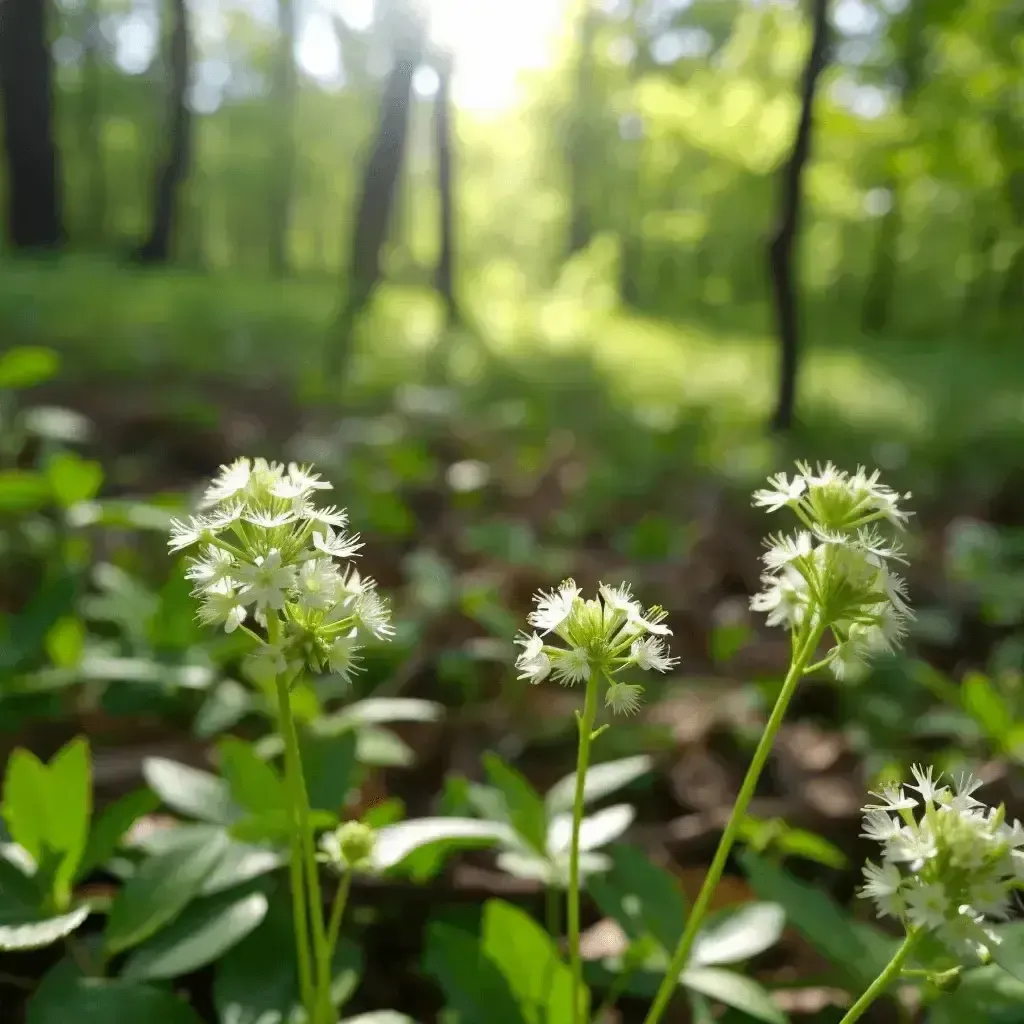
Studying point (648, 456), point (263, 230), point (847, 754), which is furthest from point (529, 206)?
point (847, 754)

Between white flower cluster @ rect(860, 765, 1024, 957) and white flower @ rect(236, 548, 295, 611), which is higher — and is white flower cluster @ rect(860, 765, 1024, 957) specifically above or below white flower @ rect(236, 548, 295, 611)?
below

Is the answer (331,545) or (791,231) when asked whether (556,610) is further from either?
(791,231)

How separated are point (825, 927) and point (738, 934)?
0.33 feet

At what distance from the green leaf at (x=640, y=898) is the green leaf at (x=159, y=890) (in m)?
0.46

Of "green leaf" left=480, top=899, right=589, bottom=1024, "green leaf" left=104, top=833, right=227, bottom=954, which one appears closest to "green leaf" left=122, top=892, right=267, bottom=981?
"green leaf" left=104, top=833, right=227, bottom=954

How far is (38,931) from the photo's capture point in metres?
0.88

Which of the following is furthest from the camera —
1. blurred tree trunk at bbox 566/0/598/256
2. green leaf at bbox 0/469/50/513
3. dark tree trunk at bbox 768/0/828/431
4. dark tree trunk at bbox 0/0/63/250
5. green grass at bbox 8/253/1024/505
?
blurred tree trunk at bbox 566/0/598/256

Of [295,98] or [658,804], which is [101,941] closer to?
[658,804]

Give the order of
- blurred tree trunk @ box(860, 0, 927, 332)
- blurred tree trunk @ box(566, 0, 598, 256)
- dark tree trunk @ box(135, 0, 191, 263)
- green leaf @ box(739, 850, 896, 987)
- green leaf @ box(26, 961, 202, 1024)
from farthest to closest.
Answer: blurred tree trunk @ box(566, 0, 598, 256)
dark tree trunk @ box(135, 0, 191, 263)
blurred tree trunk @ box(860, 0, 927, 332)
green leaf @ box(739, 850, 896, 987)
green leaf @ box(26, 961, 202, 1024)

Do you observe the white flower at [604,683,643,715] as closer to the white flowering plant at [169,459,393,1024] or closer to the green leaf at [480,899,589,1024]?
the white flowering plant at [169,459,393,1024]

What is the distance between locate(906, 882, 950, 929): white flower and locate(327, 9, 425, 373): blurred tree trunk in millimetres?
5999

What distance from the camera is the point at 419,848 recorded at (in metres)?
1.01

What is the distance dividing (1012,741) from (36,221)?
936 centimetres

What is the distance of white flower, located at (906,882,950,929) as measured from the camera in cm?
65
